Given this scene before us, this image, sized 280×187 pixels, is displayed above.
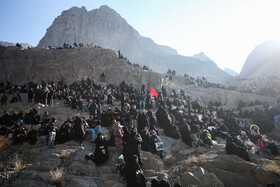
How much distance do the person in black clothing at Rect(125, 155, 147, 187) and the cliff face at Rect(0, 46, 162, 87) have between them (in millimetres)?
23399

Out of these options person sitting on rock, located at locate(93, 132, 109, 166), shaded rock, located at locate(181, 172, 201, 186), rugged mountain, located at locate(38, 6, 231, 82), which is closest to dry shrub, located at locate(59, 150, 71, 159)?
person sitting on rock, located at locate(93, 132, 109, 166)

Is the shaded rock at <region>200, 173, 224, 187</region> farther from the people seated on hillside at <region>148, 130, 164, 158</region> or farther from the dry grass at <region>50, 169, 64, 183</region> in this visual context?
the dry grass at <region>50, 169, 64, 183</region>

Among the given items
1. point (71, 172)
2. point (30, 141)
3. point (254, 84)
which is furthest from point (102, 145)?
point (254, 84)

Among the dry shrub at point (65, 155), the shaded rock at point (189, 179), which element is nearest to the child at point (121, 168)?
the shaded rock at point (189, 179)

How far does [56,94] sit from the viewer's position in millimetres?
16188

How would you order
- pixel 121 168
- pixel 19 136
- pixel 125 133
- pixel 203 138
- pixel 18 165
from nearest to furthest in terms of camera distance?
pixel 18 165, pixel 121 168, pixel 125 133, pixel 19 136, pixel 203 138

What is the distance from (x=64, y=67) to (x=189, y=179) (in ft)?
96.5

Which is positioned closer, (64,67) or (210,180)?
(210,180)

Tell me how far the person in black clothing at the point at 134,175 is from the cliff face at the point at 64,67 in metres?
23.4

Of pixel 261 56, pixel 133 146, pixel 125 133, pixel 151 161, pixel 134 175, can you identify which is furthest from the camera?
pixel 261 56

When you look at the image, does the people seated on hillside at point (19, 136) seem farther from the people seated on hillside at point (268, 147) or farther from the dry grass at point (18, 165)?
the people seated on hillside at point (268, 147)

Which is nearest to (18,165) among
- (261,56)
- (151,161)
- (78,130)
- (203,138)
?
(78,130)

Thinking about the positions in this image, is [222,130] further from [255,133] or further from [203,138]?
[203,138]

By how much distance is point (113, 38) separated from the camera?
84.0m
